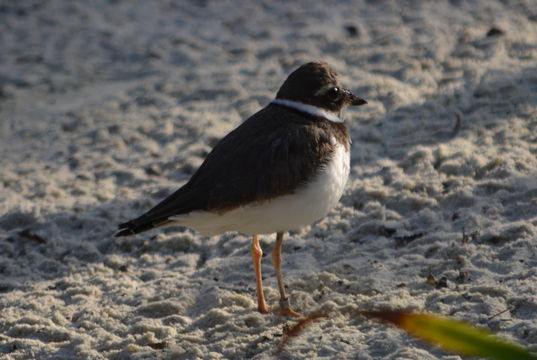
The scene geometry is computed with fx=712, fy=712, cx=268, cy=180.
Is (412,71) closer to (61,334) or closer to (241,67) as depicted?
(241,67)

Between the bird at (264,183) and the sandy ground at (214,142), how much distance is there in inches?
25.7

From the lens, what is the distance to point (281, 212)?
13.0ft

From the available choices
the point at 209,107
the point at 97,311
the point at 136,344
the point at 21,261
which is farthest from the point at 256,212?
the point at 209,107

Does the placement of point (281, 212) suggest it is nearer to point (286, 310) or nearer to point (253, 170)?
point (253, 170)

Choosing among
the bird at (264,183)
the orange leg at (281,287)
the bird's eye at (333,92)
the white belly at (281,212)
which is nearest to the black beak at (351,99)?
the bird's eye at (333,92)

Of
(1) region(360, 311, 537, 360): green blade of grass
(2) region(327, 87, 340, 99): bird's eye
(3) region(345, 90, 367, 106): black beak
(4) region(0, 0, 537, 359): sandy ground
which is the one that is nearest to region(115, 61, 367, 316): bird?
(2) region(327, 87, 340, 99): bird's eye

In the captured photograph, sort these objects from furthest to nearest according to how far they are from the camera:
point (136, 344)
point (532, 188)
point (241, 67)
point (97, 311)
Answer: point (241, 67)
point (532, 188)
point (97, 311)
point (136, 344)

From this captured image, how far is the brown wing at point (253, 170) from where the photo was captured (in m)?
3.91

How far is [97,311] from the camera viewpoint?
4.49m

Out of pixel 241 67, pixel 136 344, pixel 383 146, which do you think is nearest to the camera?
pixel 136 344

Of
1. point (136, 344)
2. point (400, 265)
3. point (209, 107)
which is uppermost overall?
point (209, 107)

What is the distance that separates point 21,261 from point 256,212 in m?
2.18

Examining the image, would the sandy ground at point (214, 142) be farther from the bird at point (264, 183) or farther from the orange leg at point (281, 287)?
the bird at point (264, 183)

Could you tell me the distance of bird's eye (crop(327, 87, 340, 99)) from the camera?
4348mm
